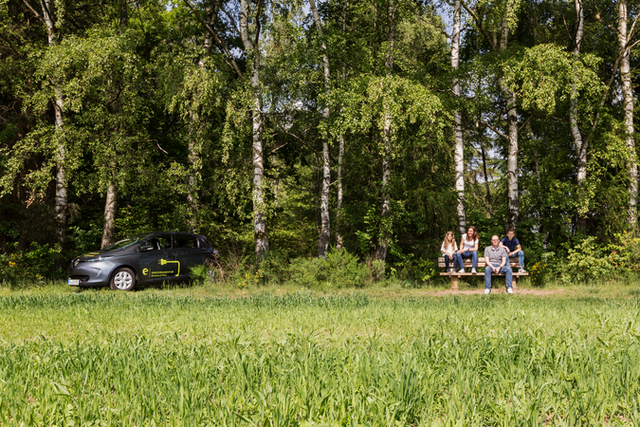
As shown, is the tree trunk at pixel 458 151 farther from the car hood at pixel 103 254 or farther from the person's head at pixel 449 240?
the car hood at pixel 103 254

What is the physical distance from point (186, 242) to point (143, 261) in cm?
157

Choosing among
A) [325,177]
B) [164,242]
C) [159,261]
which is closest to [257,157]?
[325,177]

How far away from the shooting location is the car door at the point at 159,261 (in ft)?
45.1

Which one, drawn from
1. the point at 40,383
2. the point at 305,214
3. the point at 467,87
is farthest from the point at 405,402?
the point at 305,214

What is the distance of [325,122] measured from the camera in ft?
49.0

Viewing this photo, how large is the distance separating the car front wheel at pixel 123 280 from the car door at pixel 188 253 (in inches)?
57.8

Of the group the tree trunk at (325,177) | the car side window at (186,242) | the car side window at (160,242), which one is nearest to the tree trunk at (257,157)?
the car side window at (186,242)

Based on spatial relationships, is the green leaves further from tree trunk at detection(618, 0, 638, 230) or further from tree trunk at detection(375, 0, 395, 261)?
tree trunk at detection(375, 0, 395, 261)

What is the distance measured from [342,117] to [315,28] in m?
5.61

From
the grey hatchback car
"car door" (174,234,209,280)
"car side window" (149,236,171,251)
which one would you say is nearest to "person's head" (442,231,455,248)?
the grey hatchback car

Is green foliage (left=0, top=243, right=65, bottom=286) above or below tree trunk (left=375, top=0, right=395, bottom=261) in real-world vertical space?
below

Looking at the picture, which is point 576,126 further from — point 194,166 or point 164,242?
point 164,242

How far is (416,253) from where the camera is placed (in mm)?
17031

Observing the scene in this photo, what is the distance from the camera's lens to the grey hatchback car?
42.8 feet
